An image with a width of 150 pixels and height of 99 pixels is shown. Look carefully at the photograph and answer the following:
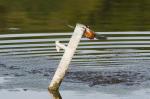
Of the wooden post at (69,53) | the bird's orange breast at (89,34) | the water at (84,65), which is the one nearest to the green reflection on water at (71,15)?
the water at (84,65)

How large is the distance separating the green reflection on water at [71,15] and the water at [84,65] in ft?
8.28

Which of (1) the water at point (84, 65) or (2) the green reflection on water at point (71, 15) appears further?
(2) the green reflection on water at point (71, 15)

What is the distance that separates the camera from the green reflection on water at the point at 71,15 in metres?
30.7

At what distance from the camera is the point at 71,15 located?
1470 inches

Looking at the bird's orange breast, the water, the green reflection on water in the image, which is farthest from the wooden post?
the green reflection on water

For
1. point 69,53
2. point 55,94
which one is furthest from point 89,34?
point 55,94

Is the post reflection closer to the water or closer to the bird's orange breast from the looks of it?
the water

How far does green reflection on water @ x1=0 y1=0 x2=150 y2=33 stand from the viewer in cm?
3069

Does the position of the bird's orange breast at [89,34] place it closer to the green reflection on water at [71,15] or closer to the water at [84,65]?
the water at [84,65]

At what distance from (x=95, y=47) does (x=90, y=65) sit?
253 cm

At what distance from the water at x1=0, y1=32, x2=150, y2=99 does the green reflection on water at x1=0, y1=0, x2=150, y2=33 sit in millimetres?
2524

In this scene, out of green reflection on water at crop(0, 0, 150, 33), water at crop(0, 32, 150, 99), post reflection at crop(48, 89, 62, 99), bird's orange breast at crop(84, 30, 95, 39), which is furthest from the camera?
green reflection on water at crop(0, 0, 150, 33)

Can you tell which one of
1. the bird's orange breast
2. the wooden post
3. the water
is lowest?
the water

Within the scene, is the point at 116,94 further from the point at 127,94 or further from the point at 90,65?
the point at 90,65
